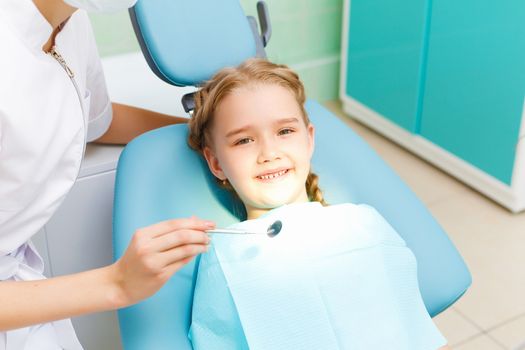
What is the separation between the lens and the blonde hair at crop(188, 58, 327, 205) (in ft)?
4.04

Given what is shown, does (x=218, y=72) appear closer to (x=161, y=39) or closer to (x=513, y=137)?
(x=161, y=39)

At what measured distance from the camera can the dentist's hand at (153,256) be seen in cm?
86

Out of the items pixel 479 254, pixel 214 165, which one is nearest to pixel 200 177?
pixel 214 165

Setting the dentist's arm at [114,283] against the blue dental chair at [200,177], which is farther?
the blue dental chair at [200,177]

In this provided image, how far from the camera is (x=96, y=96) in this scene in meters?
1.34

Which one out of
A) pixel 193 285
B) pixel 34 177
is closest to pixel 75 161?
pixel 34 177

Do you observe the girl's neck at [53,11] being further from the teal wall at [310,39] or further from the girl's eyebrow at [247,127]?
the teal wall at [310,39]

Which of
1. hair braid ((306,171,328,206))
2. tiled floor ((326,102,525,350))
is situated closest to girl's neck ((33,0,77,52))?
hair braid ((306,171,328,206))

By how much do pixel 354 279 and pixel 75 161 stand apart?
496mm

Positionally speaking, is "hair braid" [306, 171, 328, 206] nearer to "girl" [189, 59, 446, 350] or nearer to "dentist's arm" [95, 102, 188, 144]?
"girl" [189, 59, 446, 350]

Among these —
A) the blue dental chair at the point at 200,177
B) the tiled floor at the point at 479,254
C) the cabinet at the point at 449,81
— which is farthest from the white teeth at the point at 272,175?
the cabinet at the point at 449,81

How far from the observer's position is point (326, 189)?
131 cm

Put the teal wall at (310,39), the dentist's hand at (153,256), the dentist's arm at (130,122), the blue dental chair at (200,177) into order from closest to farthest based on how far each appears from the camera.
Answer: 1. the dentist's hand at (153,256)
2. the blue dental chair at (200,177)
3. the dentist's arm at (130,122)
4. the teal wall at (310,39)

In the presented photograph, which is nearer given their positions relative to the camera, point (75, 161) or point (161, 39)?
point (75, 161)
